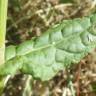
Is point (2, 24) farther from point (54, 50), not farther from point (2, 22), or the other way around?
point (54, 50)

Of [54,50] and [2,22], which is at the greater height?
[2,22]

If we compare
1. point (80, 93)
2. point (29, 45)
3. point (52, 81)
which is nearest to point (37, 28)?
point (52, 81)

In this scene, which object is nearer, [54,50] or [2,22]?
[2,22]

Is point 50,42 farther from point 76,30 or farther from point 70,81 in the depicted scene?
point 70,81

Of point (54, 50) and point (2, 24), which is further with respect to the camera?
point (54, 50)

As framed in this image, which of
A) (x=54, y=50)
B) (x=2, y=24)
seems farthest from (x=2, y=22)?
(x=54, y=50)

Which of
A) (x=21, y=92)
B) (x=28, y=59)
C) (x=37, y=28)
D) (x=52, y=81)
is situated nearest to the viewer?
(x=28, y=59)

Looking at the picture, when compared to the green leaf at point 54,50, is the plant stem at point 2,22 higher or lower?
higher

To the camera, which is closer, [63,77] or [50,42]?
[50,42]
